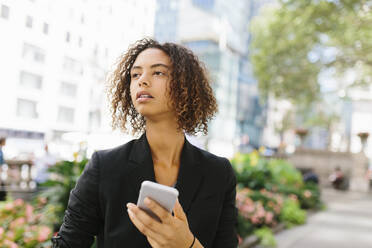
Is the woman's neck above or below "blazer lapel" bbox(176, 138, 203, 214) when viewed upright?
above

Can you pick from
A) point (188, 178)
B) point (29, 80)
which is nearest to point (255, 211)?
point (188, 178)

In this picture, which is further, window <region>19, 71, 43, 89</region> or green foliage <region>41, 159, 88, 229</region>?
window <region>19, 71, 43, 89</region>

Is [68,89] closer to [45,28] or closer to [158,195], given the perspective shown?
[45,28]

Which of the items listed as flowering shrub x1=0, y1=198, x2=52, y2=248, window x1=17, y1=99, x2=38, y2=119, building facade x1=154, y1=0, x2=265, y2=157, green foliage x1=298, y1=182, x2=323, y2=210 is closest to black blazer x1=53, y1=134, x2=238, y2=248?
flowering shrub x1=0, y1=198, x2=52, y2=248

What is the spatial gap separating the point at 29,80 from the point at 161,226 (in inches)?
1339

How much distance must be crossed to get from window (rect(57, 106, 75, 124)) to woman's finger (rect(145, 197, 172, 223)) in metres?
35.8

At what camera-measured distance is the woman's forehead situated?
4.02 ft

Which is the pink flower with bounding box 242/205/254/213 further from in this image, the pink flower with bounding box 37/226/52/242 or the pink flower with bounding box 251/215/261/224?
the pink flower with bounding box 37/226/52/242

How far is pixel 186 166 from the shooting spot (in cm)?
124

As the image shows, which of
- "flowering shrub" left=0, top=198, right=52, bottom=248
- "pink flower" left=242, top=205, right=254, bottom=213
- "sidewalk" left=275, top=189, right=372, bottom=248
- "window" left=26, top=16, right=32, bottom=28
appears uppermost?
"window" left=26, top=16, right=32, bottom=28

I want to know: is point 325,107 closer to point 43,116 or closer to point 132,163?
point 43,116

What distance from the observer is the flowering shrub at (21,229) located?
2.75 meters

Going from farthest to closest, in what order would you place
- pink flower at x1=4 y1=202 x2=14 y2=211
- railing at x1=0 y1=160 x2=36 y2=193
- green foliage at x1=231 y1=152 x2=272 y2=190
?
green foliage at x1=231 y1=152 x2=272 y2=190 → railing at x1=0 y1=160 x2=36 y2=193 → pink flower at x1=4 y1=202 x2=14 y2=211

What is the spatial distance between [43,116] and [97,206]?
35.1 meters
